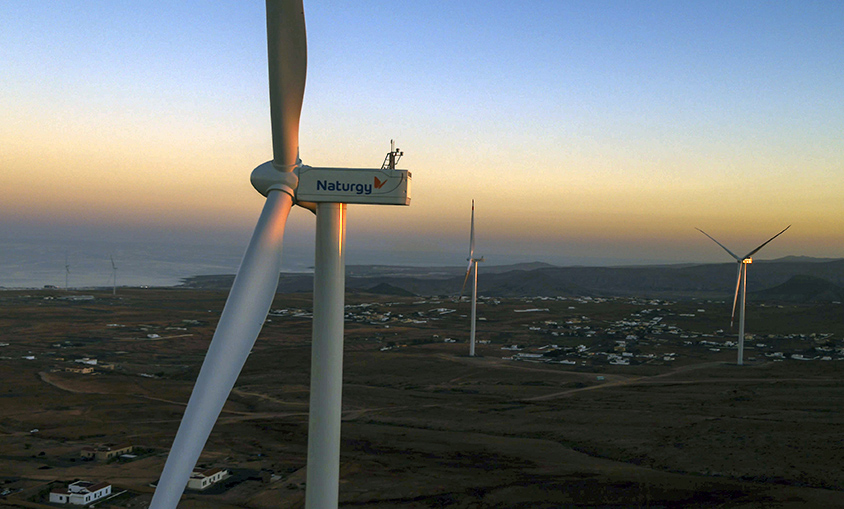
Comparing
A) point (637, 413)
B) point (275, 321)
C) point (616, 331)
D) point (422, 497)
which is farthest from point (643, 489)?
point (275, 321)

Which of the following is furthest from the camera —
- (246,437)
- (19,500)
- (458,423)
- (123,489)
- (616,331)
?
(616,331)

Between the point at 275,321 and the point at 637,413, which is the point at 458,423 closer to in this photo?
the point at 637,413

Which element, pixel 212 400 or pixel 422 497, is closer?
pixel 212 400

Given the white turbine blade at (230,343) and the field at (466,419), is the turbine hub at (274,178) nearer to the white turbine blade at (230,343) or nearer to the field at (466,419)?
the white turbine blade at (230,343)

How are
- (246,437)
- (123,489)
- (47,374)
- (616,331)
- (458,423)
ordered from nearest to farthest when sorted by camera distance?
1. (123,489)
2. (246,437)
3. (458,423)
4. (47,374)
5. (616,331)

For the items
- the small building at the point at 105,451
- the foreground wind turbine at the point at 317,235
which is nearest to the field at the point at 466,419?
the small building at the point at 105,451

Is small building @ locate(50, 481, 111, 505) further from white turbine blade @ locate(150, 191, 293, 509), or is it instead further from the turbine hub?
the turbine hub

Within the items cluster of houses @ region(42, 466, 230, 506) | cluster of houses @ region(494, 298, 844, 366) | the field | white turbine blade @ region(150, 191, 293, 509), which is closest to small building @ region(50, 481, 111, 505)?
cluster of houses @ region(42, 466, 230, 506)
